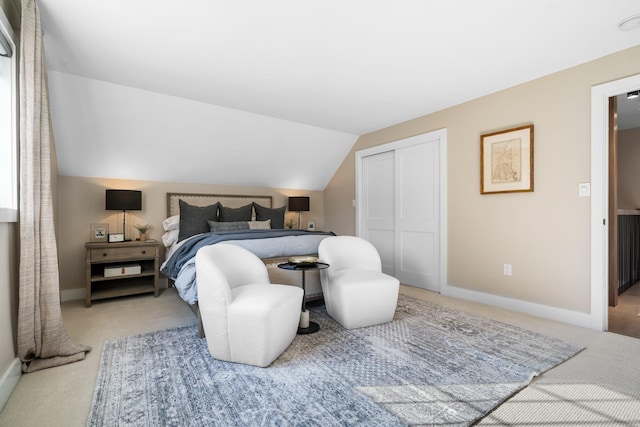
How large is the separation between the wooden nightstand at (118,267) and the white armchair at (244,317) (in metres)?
1.93

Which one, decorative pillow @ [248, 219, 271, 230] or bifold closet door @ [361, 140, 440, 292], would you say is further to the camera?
decorative pillow @ [248, 219, 271, 230]

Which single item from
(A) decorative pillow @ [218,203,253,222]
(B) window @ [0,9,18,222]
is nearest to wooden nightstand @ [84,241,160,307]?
(A) decorative pillow @ [218,203,253,222]

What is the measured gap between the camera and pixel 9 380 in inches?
69.8

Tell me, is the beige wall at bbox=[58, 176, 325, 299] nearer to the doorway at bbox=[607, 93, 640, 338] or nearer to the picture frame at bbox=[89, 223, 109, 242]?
the picture frame at bbox=[89, 223, 109, 242]

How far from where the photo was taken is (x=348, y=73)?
9.80 ft

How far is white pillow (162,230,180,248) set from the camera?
4.23 metres

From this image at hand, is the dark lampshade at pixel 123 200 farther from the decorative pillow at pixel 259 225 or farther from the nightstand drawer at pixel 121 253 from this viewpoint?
the decorative pillow at pixel 259 225

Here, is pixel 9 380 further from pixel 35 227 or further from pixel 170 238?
pixel 170 238

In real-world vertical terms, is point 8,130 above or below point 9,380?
above

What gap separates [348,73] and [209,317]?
240 centimetres

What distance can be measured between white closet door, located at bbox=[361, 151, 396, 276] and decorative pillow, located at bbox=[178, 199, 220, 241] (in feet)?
7.86

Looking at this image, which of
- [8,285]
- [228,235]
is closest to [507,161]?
[228,235]

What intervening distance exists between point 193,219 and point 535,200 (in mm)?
3965

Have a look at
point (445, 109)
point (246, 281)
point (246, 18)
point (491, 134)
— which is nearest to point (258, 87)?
point (246, 18)
